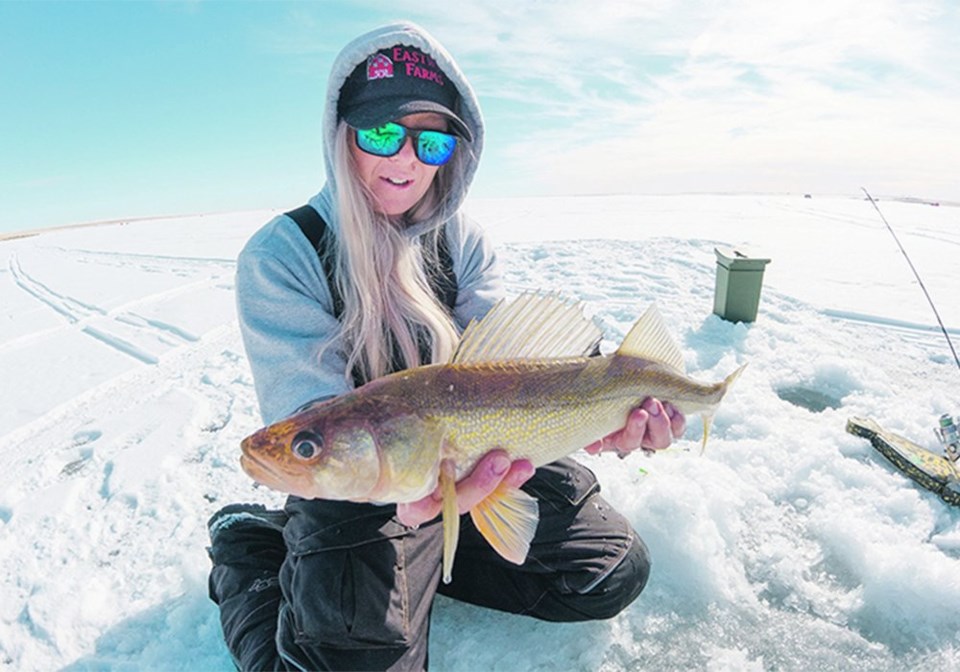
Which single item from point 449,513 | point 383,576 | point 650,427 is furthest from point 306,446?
point 650,427

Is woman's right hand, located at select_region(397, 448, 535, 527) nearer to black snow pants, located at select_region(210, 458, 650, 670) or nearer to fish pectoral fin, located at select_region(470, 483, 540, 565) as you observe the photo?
fish pectoral fin, located at select_region(470, 483, 540, 565)

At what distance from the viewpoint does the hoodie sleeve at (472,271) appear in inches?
106

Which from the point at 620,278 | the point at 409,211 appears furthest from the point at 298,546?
the point at 620,278

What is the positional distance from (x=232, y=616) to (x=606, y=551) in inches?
56.5

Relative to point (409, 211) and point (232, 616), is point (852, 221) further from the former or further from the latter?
point (232, 616)

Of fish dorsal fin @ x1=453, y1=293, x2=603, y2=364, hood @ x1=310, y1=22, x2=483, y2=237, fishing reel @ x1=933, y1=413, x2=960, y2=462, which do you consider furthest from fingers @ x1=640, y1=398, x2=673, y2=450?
fishing reel @ x1=933, y1=413, x2=960, y2=462

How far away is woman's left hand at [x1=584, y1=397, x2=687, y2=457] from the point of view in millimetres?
2037

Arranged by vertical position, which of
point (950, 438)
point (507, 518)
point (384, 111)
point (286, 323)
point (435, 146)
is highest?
point (384, 111)

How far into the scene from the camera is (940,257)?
9344 mm

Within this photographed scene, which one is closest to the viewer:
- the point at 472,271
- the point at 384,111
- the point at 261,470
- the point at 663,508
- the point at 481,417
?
the point at 261,470

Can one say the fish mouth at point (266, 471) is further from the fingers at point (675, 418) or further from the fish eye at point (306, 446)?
the fingers at point (675, 418)

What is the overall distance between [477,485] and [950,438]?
9.18 feet

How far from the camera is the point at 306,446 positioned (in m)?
1.51

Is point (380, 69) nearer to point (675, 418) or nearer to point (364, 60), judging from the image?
point (364, 60)
